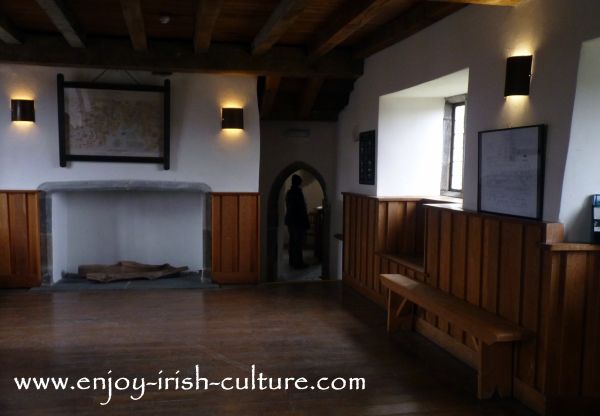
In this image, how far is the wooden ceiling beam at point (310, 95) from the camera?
22.5 ft

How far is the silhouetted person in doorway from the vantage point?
9.20 metres

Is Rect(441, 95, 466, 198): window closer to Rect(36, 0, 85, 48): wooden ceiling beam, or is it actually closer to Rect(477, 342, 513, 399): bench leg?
Rect(477, 342, 513, 399): bench leg

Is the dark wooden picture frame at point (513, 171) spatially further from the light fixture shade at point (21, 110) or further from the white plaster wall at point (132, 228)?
the light fixture shade at point (21, 110)

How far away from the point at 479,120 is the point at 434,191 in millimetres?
2059

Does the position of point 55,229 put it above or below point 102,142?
below

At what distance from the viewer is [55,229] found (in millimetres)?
6777

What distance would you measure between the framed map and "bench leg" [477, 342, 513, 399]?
A: 449 centimetres

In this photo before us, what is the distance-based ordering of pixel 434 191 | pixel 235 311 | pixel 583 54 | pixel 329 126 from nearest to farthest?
pixel 583 54 → pixel 235 311 → pixel 434 191 → pixel 329 126

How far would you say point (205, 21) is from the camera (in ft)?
15.6

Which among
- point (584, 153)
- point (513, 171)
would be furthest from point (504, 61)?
point (584, 153)

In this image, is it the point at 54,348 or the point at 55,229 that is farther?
the point at 55,229

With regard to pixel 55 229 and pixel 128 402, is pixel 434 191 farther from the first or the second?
pixel 55 229

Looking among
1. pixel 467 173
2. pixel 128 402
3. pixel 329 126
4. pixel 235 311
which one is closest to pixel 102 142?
pixel 235 311

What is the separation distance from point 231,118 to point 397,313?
3220 millimetres
